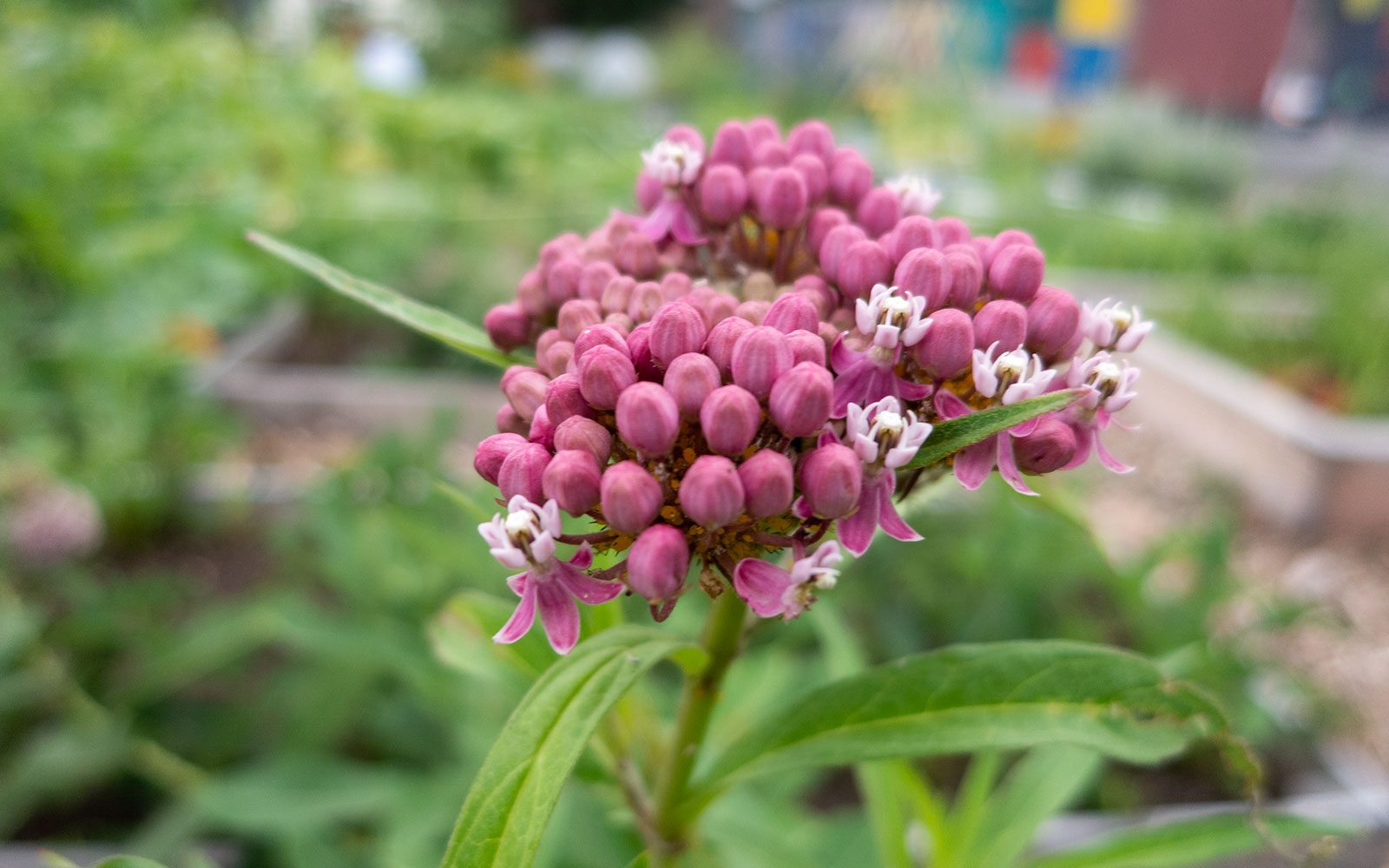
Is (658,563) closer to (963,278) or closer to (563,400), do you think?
(563,400)

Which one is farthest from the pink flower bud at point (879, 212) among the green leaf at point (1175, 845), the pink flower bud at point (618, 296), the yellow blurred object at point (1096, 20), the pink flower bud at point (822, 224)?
the yellow blurred object at point (1096, 20)

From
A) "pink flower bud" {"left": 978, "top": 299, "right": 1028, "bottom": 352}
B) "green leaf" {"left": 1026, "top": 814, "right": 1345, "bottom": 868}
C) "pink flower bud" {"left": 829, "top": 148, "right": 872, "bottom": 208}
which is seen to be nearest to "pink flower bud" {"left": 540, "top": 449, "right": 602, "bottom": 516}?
"pink flower bud" {"left": 978, "top": 299, "right": 1028, "bottom": 352}

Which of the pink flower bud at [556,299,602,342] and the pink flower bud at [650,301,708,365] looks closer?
the pink flower bud at [650,301,708,365]

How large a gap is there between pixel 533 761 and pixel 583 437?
0.22m

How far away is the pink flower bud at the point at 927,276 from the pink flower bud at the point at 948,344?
32 millimetres

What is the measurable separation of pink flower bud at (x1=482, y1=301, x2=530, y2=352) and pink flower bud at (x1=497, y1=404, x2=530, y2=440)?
101 millimetres

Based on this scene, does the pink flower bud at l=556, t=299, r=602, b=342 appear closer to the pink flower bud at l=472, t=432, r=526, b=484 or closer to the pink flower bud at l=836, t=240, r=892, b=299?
the pink flower bud at l=472, t=432, r=526, b=484

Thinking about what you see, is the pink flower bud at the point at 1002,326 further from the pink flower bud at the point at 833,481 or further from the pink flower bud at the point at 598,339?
the pink flower bud at the point at 598,339

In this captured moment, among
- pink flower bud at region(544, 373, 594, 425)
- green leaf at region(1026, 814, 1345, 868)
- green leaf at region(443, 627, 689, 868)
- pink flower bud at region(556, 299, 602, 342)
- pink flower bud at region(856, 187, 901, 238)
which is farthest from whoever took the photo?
green leaf at region(1026, 814, 1345, 868)

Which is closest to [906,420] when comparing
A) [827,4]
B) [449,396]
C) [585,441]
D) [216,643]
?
[585,441]

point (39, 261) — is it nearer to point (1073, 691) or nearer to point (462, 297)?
point (462, 297)

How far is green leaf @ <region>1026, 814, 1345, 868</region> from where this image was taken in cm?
96

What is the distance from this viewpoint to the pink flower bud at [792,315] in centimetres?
67

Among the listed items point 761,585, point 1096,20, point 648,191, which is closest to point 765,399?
point 761,585
